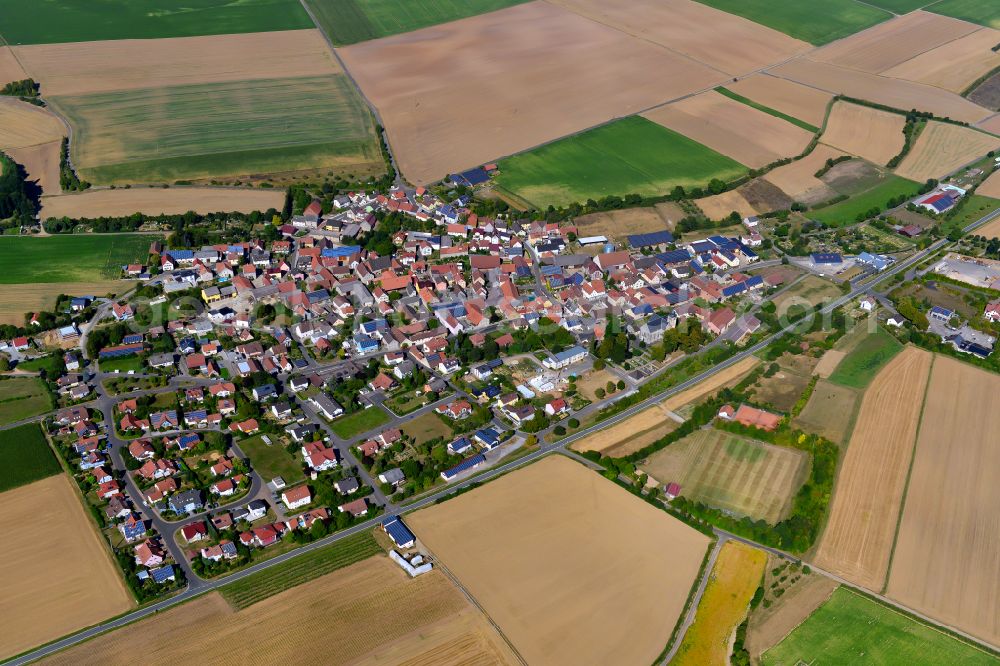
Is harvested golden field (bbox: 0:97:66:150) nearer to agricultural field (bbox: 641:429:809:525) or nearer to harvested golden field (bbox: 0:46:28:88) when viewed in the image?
harvested golden field (bbox: 0:46:28:88)

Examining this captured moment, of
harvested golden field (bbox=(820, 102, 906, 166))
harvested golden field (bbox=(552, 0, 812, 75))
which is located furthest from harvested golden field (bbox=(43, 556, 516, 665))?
harvested golden field (bbox=(552, 0, 812, 75))

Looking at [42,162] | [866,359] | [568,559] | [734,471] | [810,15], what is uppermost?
[810,15]

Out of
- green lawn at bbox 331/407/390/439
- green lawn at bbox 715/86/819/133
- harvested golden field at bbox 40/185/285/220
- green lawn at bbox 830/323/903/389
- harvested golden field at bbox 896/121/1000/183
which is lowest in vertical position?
green lawn at bbox 331/407/390/439

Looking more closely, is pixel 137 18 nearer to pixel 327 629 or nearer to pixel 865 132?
pixel 865 132

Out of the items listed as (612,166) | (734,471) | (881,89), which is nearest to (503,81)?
(612,166)

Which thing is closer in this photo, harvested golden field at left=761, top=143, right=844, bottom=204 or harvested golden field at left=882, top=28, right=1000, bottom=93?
harvested golden field at left=761, top=143, right=844, bottom=204
